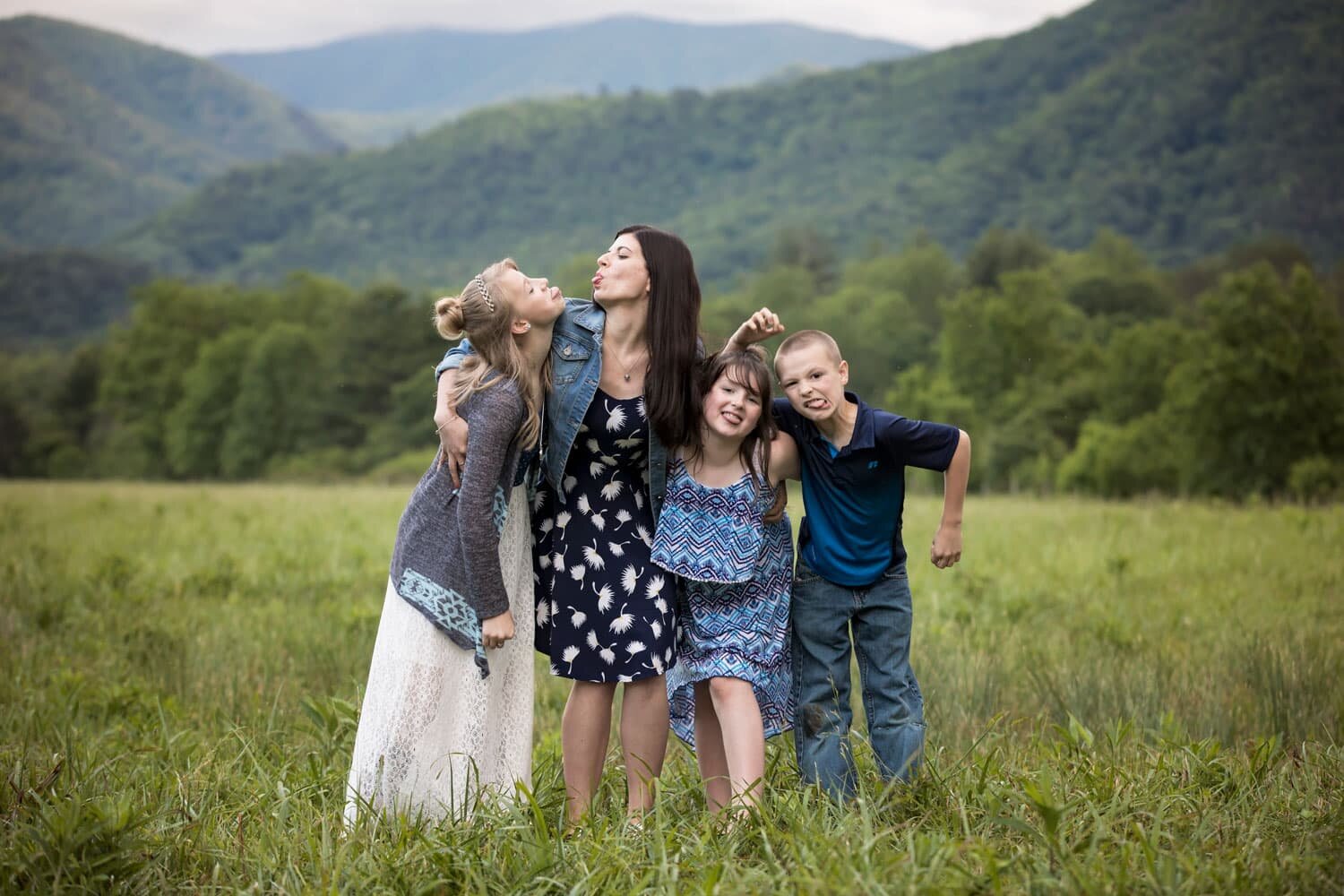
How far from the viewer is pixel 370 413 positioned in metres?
61.6

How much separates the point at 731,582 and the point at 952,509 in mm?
825

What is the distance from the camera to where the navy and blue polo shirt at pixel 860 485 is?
4047 mm

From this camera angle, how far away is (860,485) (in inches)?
164

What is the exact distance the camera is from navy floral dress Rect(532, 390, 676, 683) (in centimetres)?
409

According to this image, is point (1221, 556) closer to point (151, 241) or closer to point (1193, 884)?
point (1193, 884)

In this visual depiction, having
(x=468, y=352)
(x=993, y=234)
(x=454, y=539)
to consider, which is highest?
(x=993, y=234)

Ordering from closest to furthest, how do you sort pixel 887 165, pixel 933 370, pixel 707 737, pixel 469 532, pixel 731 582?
pixel 469 532 → pixel 731 582 → pixel 707 737 → pixel 933 370 → pixel 887 165

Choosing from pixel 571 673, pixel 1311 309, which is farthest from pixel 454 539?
pixel 1311 309

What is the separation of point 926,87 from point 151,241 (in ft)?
332

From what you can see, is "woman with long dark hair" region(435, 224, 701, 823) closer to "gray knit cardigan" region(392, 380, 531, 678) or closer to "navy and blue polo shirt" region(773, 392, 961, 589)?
"gray knit cardigan" region(392, 380, 531, 678)

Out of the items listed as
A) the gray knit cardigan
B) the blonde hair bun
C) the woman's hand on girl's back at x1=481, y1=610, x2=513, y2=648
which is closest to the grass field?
the woman's hand on girl's back at x1=481, y1=610, x2=513, y2=648

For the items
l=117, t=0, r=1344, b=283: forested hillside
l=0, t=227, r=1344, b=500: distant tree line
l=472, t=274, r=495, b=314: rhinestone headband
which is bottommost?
l=0, t=227, r=1344, b=500: distant tree line

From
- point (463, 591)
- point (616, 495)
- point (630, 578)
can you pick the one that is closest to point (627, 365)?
point (616, 495)

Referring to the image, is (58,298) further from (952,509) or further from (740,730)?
(952,509)
